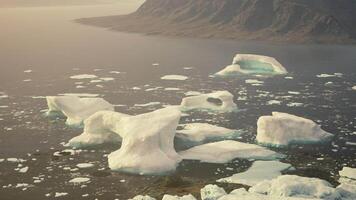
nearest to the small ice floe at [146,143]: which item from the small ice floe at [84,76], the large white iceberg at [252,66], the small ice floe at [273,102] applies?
the small ice floe at [273,102]

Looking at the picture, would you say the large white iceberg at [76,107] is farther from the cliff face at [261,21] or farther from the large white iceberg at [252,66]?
the cliff face at [261,21]

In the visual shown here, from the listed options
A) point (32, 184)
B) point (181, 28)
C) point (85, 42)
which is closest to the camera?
point (32, 184)

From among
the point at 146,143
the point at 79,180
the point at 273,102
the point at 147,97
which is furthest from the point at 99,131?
the point at 273,102

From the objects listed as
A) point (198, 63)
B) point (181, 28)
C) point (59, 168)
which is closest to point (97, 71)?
point (198, 63)

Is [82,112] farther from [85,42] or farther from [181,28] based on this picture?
[181,28]

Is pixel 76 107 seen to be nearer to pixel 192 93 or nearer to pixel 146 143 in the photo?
pixel 146 143

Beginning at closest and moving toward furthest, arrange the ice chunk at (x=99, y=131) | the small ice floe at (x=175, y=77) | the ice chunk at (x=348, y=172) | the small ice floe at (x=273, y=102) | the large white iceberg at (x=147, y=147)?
the ice chunk at (x=348, y=172), the large white iceberg at (x=147, y=147), the ice chunk at (x=99, y=131), the small ice floe at (x=273, y=102), the small ice floe at (x=175, y=77)
